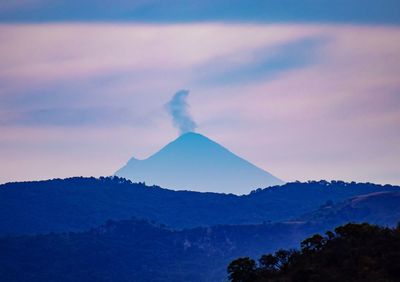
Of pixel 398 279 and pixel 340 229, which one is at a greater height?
pixel 340 229

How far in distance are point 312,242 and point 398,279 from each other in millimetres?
23062

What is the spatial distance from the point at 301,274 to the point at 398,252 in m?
8.97

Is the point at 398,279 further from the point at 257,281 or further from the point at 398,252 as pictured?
the point at 257,281

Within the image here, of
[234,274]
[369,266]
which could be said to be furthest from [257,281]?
[369,266]

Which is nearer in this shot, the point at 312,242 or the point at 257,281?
the point at 257,281

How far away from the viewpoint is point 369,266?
96500mm

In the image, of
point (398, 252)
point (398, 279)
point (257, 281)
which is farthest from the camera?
point (257, 281)

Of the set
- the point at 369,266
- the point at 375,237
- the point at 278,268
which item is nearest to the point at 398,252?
the point at 369,266

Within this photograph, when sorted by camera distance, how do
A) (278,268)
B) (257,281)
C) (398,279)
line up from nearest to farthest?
(398,279)
(257,281)
(278,268)

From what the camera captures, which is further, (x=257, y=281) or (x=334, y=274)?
(x=257, y=281)

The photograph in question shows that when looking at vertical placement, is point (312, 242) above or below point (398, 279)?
above

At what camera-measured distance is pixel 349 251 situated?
104 meters

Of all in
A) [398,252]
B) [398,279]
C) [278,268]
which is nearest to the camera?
[398,279]

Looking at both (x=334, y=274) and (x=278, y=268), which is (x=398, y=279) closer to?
(x=334, y=274)
